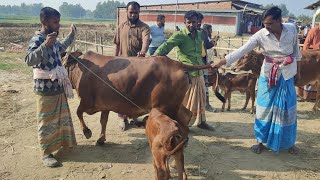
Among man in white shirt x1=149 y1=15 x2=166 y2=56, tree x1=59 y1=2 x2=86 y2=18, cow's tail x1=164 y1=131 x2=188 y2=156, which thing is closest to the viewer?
cow's tail x1=164 y1=131 x2=188 y2=156

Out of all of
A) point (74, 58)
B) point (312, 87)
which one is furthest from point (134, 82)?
point (312, 87)

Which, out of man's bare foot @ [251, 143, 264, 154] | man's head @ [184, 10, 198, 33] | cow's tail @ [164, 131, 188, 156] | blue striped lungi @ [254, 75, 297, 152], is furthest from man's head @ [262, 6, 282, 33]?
cow's tail @ [164, 131, 188, 156]

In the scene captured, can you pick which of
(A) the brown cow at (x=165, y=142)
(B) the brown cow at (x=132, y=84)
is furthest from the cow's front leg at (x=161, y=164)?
(B) the brown cow at (x=132, y=84)

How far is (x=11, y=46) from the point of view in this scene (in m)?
24.0

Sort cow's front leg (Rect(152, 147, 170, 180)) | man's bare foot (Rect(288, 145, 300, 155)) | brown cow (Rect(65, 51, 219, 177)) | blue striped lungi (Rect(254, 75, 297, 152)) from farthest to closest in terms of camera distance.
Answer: man's bare foot (Rect(288, 145, 300, 155))
blue striped lungi (Rect(254, 75, 297, 152))
brown cow (Rect(65, 51, 219, 177))
cow's front leg (Rect(152, 147, 170, 180))

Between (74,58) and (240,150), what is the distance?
3.18 m

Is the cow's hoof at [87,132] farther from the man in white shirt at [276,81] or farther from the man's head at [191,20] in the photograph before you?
the man's head at [191,20]

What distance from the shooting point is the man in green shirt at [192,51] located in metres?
5.60

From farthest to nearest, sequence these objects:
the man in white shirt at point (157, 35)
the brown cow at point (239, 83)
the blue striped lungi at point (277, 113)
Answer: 1. the man in white shirt at point (157, 35)
2. the brown cow at point (239, 83)
3. the blue striped lungi at point (277, 113)

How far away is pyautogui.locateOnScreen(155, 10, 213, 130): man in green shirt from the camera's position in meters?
5.60

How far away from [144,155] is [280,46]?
8.90 feet

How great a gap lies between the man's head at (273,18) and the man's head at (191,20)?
135cm

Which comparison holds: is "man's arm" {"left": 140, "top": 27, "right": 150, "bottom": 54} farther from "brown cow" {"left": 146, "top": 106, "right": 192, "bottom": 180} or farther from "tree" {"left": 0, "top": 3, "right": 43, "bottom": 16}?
"tree" {"left": 0, "top": 3, "right": 43, "bottom": 16}

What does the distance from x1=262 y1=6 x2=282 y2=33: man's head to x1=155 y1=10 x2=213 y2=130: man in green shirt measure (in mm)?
1401
